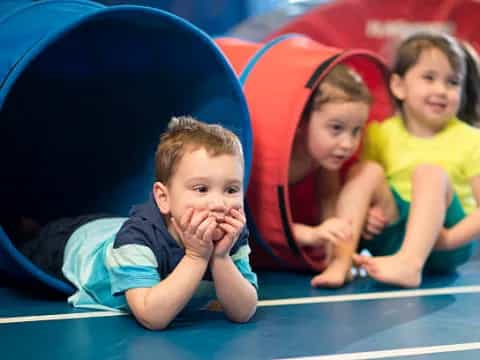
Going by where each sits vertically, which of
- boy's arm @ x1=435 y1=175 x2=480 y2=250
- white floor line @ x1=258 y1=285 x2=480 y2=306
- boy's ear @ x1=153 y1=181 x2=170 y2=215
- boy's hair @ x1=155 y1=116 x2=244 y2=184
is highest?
boy's hair @ x1=155 y1=116 x2=244 y2=184

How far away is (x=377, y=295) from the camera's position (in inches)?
72.2

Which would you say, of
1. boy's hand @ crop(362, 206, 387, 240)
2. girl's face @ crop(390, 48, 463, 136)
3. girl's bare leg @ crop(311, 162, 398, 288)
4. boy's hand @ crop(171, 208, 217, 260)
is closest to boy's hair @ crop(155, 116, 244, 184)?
boy's hand @ crop(171, 208, 217, 260)

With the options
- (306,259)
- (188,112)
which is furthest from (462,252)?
(188,112)

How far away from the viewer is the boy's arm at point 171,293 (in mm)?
1466

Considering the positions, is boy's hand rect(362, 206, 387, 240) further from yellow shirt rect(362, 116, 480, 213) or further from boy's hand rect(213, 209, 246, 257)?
boy's hand rect(213, 209, 246, 257)

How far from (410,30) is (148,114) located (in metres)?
1.13

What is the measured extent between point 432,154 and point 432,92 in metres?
0.17

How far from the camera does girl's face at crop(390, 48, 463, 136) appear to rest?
2209 mm

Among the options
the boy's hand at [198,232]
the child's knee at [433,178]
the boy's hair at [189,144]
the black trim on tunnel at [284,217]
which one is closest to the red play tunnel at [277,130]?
the black trim on tunnel at [284,217]

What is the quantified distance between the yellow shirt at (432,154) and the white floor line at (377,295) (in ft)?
1.01

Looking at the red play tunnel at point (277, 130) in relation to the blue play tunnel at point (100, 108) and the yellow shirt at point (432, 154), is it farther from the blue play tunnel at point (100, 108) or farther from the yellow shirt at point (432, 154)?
the yellow shirt at point (432, 154)

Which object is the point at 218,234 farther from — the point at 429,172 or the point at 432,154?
the point at 432,154

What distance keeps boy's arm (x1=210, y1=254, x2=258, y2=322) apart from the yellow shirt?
0.73 metres

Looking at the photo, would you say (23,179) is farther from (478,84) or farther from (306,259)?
(478,84)
